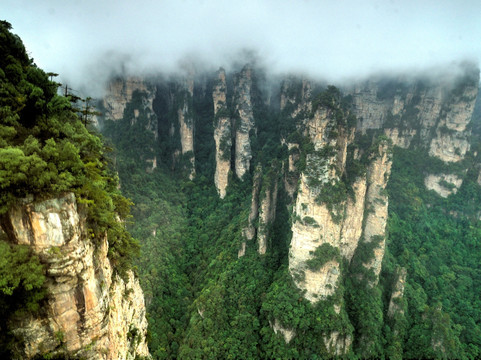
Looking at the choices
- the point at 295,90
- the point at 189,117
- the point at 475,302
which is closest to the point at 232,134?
the point at 189,117

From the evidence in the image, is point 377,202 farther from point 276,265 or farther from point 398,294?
point 276,265

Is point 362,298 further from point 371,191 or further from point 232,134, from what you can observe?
point 232,134

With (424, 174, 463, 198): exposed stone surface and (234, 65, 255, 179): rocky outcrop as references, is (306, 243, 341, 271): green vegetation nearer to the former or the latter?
(234, 65, 255, 179): rocky outcrop

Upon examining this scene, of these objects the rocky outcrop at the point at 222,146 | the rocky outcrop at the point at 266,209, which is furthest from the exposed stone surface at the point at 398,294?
the rocky outcrop at the point at 222,146

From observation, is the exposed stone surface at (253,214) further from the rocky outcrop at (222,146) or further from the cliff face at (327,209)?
the rocky outcrop at (222,146)

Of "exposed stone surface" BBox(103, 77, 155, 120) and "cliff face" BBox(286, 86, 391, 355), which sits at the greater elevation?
"exposed stone surface" BBox(103, 77, 155, 120)

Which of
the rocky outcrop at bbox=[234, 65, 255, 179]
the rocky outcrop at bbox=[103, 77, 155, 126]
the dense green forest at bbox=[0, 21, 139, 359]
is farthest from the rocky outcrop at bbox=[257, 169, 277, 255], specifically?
the rocky outcrop at bbox=[103, 77, 155, 126]
